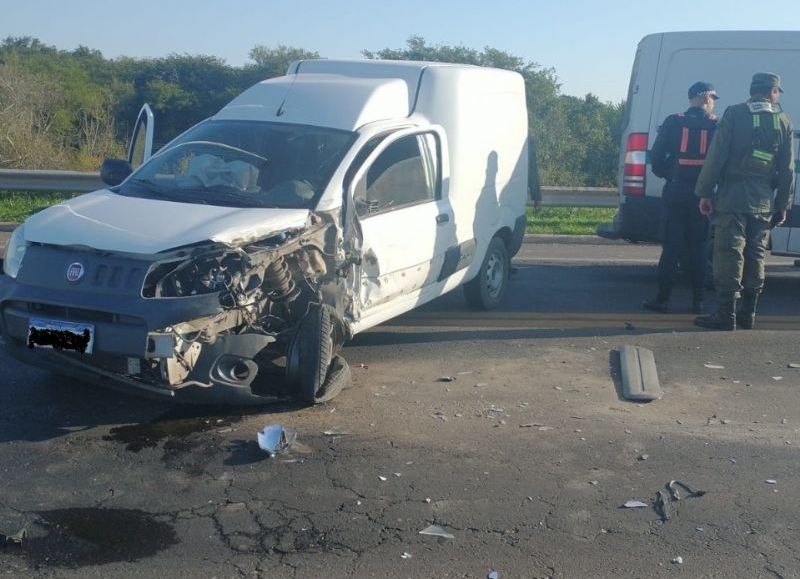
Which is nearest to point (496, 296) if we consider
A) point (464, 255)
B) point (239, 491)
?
point (464, 255)

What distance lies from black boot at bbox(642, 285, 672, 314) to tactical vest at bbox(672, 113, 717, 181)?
1.01 metres

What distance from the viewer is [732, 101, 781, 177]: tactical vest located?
779 centimetres

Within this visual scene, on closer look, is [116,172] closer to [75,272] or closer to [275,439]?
[75,272]

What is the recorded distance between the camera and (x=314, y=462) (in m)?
5.07

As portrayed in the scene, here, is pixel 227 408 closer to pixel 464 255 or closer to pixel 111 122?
pixel 464 255

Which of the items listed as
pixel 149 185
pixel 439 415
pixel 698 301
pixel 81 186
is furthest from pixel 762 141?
pixel 81 186

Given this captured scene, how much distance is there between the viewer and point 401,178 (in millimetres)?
7070

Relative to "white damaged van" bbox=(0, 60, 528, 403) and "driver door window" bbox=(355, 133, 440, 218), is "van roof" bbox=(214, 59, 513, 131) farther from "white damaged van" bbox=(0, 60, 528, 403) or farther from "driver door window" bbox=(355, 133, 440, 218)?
"driver door window" bbox=(355, 133, 440, 218)

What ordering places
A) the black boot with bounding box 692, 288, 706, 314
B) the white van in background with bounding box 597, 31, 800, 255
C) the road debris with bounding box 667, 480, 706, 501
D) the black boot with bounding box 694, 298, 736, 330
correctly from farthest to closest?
the white van in background with bounding box 597, 31, 800, 255, the black boot with bounding box 692, 288, 706, 314, the black boot with bounding box 694, 298, 736, 330, the road debris with bounding box 667, 480, 706, 501

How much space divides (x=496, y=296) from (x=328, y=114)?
8.79 feet

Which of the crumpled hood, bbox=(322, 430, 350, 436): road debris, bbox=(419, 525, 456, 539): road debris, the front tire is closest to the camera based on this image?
bbox=(419, 525, 456, 539): road debris

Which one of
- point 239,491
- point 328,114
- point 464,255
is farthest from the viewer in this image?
point 464,255

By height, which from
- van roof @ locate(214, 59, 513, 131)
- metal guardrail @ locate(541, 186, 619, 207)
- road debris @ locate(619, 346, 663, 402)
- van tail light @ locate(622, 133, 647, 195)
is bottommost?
road debris @ locate(619, 346, 663, 402)

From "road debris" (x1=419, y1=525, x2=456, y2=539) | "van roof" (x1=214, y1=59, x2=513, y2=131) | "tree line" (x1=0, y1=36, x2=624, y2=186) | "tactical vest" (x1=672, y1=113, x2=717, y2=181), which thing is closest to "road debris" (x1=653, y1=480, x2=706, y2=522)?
"road debris" (x1=419, y1=525, x2=456, y2=539)
